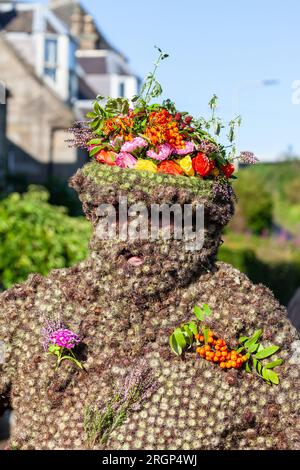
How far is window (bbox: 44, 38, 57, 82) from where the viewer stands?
24006 mm

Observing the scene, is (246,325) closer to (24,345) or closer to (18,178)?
(24,345)

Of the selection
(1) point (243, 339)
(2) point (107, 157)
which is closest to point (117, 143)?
(2) point (107, 157)

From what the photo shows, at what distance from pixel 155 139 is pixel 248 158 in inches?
19.7

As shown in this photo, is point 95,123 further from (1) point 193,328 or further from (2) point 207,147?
(1) point 193,328

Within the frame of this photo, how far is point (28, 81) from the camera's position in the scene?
23.1 metres


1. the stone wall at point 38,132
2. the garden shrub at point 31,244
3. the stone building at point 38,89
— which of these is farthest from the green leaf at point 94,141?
the stone wall at point 38,132

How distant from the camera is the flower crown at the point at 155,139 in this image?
402cm

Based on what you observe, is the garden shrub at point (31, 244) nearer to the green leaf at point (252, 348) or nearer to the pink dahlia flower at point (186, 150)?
the pink dahlia flower at point (186, 150)

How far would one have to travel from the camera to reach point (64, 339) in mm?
3861

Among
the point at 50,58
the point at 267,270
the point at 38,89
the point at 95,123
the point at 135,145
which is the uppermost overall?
the point at 50,58

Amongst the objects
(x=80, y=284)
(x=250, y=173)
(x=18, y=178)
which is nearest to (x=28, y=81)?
(x=18, y=178)

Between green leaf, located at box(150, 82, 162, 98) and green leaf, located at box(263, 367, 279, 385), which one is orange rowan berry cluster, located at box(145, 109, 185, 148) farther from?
green leaf, located at box(263, 367, 279, 385)

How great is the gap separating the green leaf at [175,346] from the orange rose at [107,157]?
36.0 inches

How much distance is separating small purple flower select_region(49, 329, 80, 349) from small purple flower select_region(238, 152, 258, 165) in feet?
4.06
